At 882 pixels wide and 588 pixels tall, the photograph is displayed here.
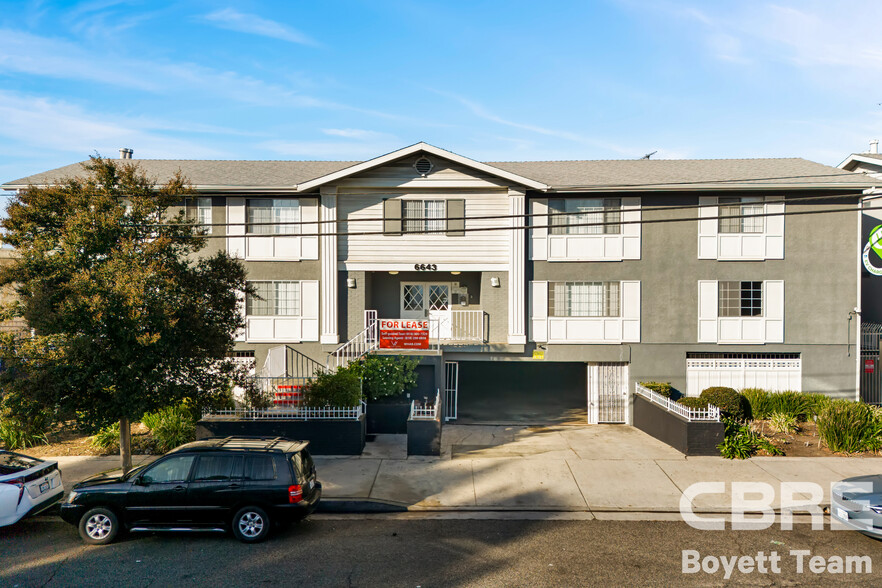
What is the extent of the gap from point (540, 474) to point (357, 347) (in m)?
7.55

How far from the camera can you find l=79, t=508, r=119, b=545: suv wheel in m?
8.93

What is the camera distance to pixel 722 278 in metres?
19.0

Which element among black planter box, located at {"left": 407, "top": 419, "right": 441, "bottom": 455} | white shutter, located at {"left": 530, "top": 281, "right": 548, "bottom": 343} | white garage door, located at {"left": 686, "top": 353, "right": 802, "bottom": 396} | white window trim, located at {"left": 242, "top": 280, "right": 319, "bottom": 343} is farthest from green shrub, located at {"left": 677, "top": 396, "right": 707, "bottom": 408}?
white window trim, located at {"left": 242, "top": 280, "right": 319, "bottom": 343}

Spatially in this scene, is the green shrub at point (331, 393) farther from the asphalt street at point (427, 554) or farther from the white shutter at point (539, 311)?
the white shutter at point (539, 311)

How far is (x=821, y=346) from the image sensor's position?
19.0 m

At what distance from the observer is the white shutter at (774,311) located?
18938 mm

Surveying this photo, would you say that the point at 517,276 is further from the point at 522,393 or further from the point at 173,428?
the point at 173,428

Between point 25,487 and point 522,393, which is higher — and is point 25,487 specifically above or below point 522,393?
above

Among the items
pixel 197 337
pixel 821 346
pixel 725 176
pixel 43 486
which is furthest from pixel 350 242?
pixel 821 346

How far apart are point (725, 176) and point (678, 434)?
9.88 m

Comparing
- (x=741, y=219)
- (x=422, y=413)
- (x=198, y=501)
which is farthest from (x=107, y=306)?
(x=741, y=219)

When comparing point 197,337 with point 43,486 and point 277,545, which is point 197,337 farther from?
point 277,545

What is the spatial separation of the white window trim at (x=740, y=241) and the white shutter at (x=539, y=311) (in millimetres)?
5395

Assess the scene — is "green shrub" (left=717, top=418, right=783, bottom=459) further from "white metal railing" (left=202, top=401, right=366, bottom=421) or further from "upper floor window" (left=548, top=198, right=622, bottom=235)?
"white metal railing" (left=202, top=401, right=366, bottom=421)
